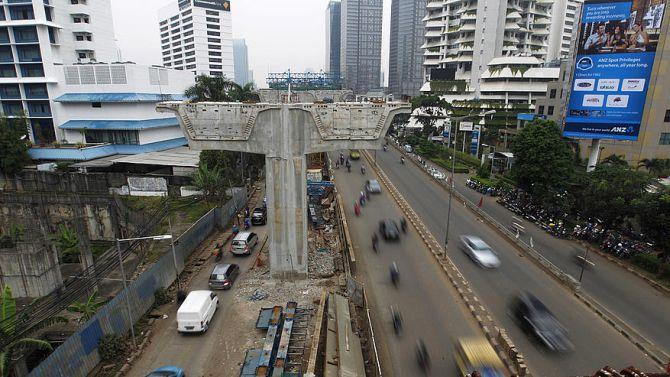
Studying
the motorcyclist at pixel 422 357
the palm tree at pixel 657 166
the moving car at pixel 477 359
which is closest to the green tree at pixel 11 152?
the motorcyclist at pixel 422 357

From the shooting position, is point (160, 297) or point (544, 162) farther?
point (544, 162)

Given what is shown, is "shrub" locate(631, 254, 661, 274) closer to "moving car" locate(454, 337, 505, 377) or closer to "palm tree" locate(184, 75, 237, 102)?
"moving car" locate(454, 337, 505, 377)

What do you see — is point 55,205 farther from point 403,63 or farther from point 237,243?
point 403,63

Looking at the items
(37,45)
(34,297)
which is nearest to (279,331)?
(34,297)

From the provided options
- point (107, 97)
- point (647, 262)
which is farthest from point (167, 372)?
point (107, 97)

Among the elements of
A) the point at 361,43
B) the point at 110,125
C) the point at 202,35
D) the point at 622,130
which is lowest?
the point at 110,125

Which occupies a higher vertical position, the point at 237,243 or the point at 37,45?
the point at 37,45

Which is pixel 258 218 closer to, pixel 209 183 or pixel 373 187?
pixel 209 183
